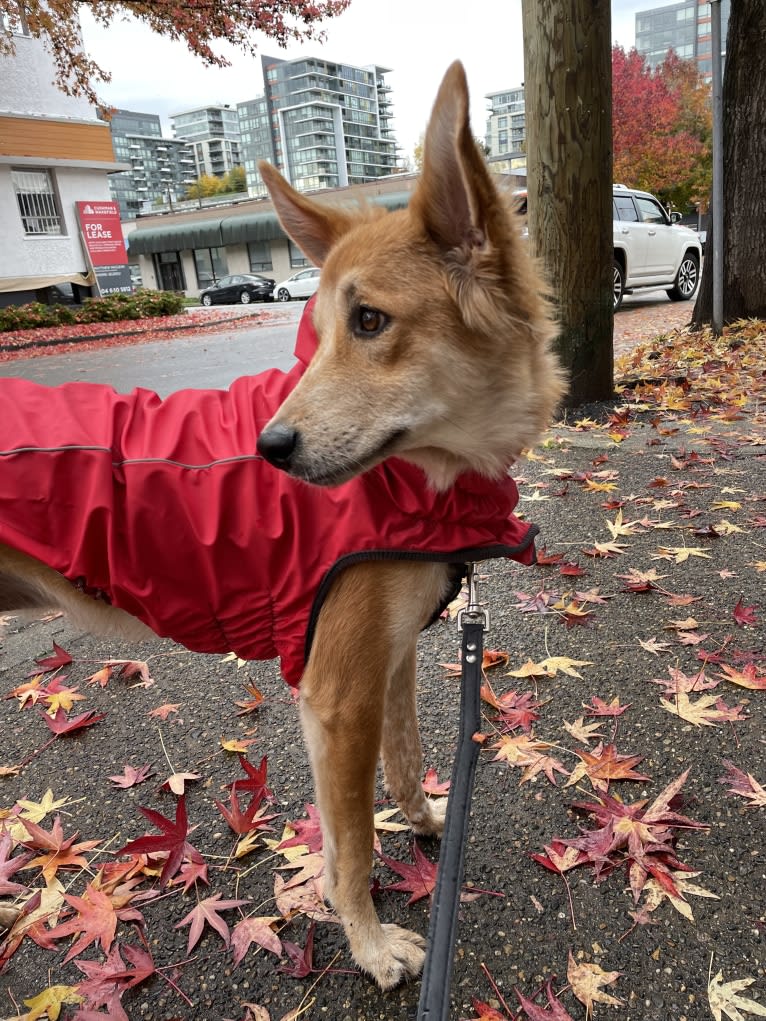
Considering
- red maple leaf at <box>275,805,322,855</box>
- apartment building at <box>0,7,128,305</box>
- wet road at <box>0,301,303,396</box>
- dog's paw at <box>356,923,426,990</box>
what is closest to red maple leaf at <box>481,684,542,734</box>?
red maple leaf at <box>275,805,322,855</box>

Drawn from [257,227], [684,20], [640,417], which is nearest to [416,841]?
[640,417]

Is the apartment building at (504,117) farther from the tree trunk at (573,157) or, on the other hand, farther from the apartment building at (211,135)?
the apartment building at (211,135)

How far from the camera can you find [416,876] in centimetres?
225

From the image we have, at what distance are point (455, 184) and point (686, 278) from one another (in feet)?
60.6

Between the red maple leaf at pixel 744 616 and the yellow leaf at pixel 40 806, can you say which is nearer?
the yellow leaf at pixel 40 806

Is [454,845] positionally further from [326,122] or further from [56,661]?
[326,122]

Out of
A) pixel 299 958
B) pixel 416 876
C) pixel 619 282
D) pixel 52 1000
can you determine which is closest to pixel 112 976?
pixel 52 1000

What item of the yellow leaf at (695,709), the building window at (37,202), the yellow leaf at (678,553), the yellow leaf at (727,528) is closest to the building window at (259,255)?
the building window at (37,202)

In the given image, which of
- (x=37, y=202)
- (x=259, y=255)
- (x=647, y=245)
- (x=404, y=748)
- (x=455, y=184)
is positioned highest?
(x=37, y=202)

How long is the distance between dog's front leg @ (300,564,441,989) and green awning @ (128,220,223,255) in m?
59.6

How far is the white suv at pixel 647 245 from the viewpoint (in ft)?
48.7

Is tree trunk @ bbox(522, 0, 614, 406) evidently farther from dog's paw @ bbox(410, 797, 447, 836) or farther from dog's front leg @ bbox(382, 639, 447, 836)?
dog's paw @ bbox(410, 797, 447, 836)

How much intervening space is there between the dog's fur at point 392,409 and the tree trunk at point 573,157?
3731 mm

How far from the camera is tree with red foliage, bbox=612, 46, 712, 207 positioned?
120 ft
